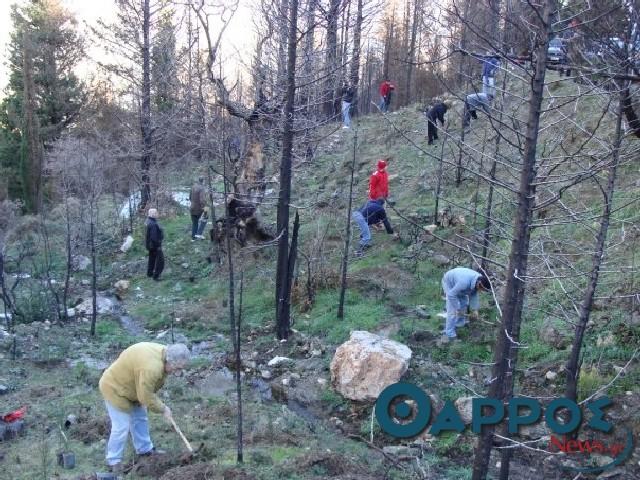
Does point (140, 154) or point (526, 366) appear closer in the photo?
point (526, 366)

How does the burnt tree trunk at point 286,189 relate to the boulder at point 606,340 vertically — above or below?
above

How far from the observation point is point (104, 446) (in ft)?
20.0

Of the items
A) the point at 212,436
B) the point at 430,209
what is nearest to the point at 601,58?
the point at 212,436

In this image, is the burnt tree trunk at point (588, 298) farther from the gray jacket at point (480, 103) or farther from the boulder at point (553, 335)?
the boulder at point (553, 335)

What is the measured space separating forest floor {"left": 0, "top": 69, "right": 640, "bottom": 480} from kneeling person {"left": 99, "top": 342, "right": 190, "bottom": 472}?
1.29ft

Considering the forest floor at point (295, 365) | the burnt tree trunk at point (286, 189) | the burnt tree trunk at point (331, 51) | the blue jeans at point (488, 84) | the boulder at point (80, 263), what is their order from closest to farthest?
the blue jeans at point (488, 84)
the forest floor at point (295, 365)
the burnt tree trunk at point (286, 189)
the burnt tree trunk at point (331, 51)
the boulder at point (80, 263)

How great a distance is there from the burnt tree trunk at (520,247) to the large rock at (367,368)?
316 centimetres

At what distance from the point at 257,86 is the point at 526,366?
21.5 feet

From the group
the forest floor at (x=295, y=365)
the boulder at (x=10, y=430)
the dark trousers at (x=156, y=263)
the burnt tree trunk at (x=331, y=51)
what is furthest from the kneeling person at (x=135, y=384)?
the dark trousers at (x=156, y=263)

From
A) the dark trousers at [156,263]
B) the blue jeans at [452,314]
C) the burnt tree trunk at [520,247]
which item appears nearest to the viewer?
the burnt tree trunk at [520,247]

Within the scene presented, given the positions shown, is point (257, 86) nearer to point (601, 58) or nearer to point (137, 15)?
point (601, 58)

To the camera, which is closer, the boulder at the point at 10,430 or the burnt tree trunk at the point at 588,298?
the burnt tree trunk at the point at 588,298

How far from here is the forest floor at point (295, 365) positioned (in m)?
5.90

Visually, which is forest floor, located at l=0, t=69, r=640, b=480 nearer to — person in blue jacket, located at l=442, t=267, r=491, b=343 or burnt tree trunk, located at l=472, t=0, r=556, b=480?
person in blue jacket, located at l=442, t=267, r=491, b=343
